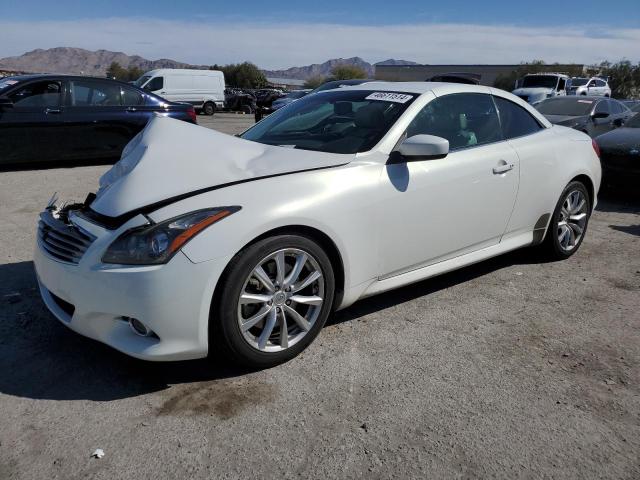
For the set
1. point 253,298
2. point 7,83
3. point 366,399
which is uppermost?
point 7,83

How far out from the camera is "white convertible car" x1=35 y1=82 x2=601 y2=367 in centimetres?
268

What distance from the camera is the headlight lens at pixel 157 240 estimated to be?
2637 mm

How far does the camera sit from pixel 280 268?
2.94m

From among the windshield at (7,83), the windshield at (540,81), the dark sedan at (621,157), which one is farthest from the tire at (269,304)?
the windshield at (540,81)

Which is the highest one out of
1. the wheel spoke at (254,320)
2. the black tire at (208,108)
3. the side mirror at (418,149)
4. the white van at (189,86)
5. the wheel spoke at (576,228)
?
the side mirror at (418,149)

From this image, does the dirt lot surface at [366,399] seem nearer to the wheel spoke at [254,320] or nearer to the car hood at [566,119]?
the wheel spoke at [254,320]

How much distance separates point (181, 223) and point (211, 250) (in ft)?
0.68

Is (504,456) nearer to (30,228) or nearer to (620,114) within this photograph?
(30,228)

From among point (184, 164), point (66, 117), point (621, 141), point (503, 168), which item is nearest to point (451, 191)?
point (503, 168)

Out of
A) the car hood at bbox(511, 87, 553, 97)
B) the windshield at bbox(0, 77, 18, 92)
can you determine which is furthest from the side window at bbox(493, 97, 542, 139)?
the car hood at bbox(511, 87, 553, 97)

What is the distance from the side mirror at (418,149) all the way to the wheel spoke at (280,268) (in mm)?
994

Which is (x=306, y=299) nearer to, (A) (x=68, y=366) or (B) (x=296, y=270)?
(B) (x=296, y=270)

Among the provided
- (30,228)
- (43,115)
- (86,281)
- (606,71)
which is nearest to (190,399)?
(86,281)

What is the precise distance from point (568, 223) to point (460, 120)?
1.62m
